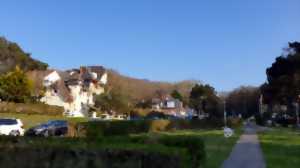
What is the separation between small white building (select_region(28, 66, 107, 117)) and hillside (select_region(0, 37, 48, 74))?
206 inches

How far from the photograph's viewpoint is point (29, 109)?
202 feet

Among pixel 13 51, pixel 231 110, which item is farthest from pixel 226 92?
pixel 13 51

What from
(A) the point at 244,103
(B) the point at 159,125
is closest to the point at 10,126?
(B) the point at 159,125

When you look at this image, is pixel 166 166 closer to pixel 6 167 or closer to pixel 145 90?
pixel 6 167

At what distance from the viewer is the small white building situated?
86688 mm

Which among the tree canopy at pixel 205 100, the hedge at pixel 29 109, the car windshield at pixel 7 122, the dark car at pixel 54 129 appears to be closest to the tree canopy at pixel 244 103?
the tree canopy at pixel 205 100

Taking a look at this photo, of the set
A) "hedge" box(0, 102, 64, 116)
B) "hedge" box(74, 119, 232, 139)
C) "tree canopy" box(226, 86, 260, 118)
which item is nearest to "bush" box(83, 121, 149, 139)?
"hedge" box(74, 119, 232, 139)

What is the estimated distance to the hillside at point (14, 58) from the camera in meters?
90.2

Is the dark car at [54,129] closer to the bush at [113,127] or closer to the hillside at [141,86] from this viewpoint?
the bush at [113,127]

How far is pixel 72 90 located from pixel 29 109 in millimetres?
34024

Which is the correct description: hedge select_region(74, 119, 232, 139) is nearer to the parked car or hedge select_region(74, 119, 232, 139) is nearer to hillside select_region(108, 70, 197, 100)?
the parked car

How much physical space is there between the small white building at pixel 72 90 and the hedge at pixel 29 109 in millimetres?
11698

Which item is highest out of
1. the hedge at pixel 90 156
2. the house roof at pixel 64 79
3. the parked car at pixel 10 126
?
the house roof at pixel 64 79

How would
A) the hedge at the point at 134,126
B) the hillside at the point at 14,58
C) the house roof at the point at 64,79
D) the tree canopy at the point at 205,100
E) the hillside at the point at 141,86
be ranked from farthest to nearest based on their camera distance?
the hillside at the point at 141,86, the tree canopy at the point at 205,100, the hillside at the point at 14,58, the house roof at the point at 64,79, the hedge at the point at 134,126
